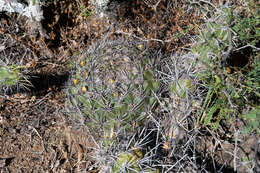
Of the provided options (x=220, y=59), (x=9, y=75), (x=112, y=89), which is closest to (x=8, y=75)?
(x=9, y=75)

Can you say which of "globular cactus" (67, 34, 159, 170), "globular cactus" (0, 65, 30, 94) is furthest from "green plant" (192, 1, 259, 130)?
"globular cactus" (0, 65, 30, 94)

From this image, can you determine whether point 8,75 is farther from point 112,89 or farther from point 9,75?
point 112,89

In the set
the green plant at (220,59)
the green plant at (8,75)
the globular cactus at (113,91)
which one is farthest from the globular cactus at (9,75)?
the green plant at (220,59)

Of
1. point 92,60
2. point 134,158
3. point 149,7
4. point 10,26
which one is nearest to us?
point 134,158

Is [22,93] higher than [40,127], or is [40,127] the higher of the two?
[22,93]

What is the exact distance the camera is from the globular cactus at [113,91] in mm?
1983

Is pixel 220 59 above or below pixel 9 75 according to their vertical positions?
above

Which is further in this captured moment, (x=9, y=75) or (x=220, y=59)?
(x=9, y=75)

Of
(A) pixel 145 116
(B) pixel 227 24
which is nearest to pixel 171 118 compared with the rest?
(A) pixel 145 116

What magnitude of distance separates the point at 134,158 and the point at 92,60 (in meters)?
0.81

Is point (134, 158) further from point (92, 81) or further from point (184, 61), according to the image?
point (184, 61)

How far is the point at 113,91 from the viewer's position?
6.46ft

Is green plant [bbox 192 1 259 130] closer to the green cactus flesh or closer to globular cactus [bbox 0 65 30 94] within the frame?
the green cactus flesh

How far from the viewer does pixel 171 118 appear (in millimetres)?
2127
